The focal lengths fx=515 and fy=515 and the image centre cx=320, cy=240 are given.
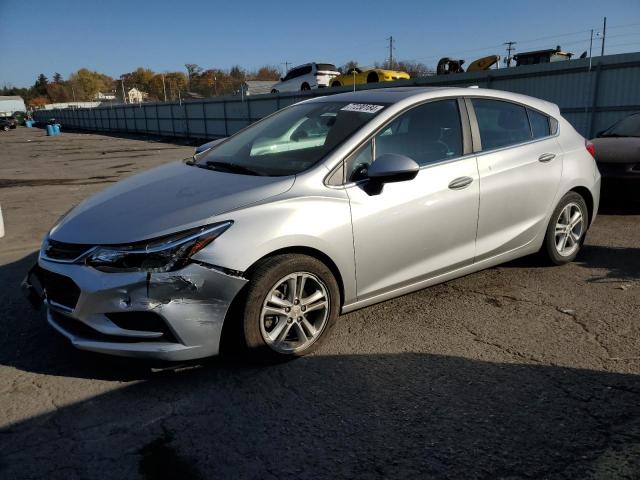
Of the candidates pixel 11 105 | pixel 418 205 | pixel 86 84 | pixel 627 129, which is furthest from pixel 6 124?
pixel 86 84

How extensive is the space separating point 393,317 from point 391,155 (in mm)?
1232

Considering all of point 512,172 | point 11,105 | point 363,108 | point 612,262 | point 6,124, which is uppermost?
point 11,105

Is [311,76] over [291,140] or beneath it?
over

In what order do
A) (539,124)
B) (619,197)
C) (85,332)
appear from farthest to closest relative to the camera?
(619,197) → (539,124) → (85,332)

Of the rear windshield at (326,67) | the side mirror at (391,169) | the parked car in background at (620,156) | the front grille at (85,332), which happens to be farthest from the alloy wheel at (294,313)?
the rear windshield at (326,67)

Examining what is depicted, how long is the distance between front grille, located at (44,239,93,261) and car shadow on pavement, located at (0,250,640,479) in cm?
70

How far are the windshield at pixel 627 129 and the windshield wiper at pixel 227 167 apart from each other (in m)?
6.13

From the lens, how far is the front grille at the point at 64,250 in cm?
289

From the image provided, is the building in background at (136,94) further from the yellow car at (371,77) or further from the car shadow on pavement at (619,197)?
the car shadow on pavement at (619,197)

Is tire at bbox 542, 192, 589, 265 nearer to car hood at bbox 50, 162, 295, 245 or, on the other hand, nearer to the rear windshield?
car hood at bbox 50, 162, 295, 245

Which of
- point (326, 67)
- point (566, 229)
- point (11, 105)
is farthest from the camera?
point (11, 105)

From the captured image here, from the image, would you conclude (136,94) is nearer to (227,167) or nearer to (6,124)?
(6,124)

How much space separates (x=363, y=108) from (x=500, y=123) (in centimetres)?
131

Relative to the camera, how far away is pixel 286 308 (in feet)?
10.1
